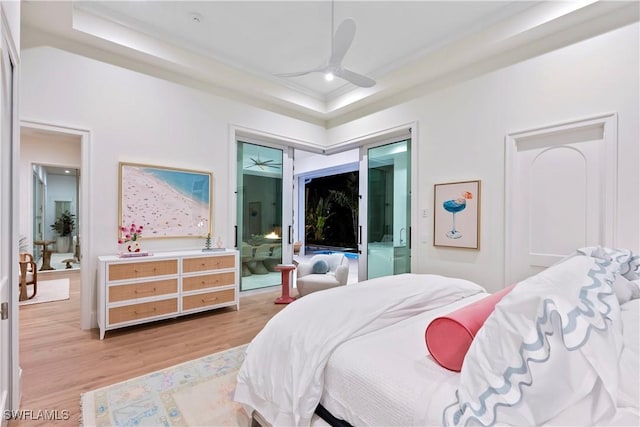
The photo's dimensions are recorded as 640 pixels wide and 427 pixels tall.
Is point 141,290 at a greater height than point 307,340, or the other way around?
point 307,340

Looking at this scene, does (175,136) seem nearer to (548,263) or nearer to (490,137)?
(490,137)

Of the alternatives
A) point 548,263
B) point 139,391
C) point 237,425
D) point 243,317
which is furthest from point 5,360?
point 548,263

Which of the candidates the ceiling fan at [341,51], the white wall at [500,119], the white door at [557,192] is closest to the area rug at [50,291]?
the ceiling fan at [341,51]

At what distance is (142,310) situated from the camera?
3209mm

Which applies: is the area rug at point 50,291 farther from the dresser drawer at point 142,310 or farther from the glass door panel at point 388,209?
the glass door panel at point 388,209

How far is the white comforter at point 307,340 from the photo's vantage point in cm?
138

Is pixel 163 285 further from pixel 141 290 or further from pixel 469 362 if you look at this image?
pixel 469 362

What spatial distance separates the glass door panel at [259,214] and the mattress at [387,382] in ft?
11.3

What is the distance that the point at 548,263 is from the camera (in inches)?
115

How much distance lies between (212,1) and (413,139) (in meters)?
2.72

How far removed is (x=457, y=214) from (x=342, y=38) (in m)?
2.26

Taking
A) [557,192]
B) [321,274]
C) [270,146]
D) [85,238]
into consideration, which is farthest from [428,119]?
[85,238]

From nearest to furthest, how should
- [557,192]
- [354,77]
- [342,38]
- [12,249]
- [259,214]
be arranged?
1. [12,249]
2. [342,38]
3. [557,192]
4. [354,77]
5. [259,214]

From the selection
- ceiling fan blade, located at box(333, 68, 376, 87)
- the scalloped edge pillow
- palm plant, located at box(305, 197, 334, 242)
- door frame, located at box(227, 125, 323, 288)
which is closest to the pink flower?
door frame, located at box(227, 125, 323, 288)
